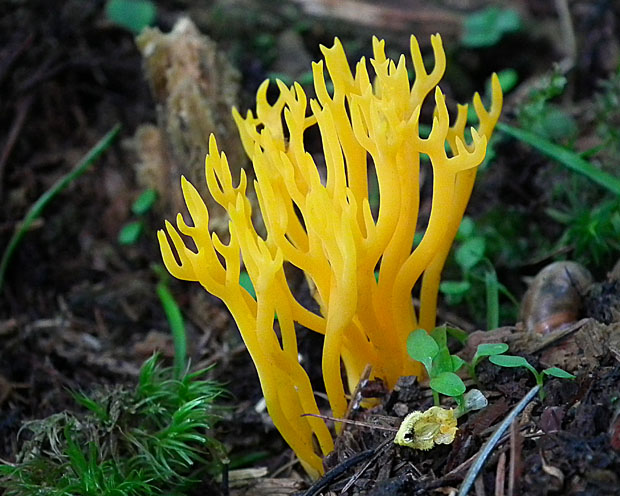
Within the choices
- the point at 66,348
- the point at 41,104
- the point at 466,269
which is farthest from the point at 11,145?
the point at 466,269

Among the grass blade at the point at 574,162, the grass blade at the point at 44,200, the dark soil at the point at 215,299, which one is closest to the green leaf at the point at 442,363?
the dark soil at the point at 215,299

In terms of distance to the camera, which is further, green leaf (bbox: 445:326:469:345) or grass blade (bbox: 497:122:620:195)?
grass blade (bbox: 497:122:620:195)

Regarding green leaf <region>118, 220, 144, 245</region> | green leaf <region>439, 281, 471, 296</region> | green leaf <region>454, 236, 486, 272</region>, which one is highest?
green leaf <region>454, 236, 486, 272</region>

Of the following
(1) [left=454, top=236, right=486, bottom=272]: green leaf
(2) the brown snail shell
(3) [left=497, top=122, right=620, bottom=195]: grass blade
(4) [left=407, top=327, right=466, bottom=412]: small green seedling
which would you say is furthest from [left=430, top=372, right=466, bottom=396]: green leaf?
(3) [left=497, top=122, right=620, bottom=195]: grass blade

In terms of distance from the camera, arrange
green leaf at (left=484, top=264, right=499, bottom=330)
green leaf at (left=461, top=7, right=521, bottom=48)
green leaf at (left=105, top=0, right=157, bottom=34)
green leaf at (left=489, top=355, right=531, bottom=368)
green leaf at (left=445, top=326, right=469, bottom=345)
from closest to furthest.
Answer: green leaf at (left=489, top=355, right=531, bottom=368), green leaf at (left=445, top=326, right=469, bottom=345), green leaf at (left=484, top=264, right=499, bottom=330), green leaf at (left=105, top=0, right=157, bottom=34), green leaf at (left=461, top=7, right=521, bottom=48)

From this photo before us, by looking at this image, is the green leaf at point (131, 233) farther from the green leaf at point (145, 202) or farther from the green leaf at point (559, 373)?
the green leaf at point (559, 373)

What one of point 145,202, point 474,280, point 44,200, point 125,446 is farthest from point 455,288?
point 44,200

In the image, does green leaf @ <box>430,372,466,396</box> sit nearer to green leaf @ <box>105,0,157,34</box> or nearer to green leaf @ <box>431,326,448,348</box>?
green leaf @ <box>431,326,448,348</box>
